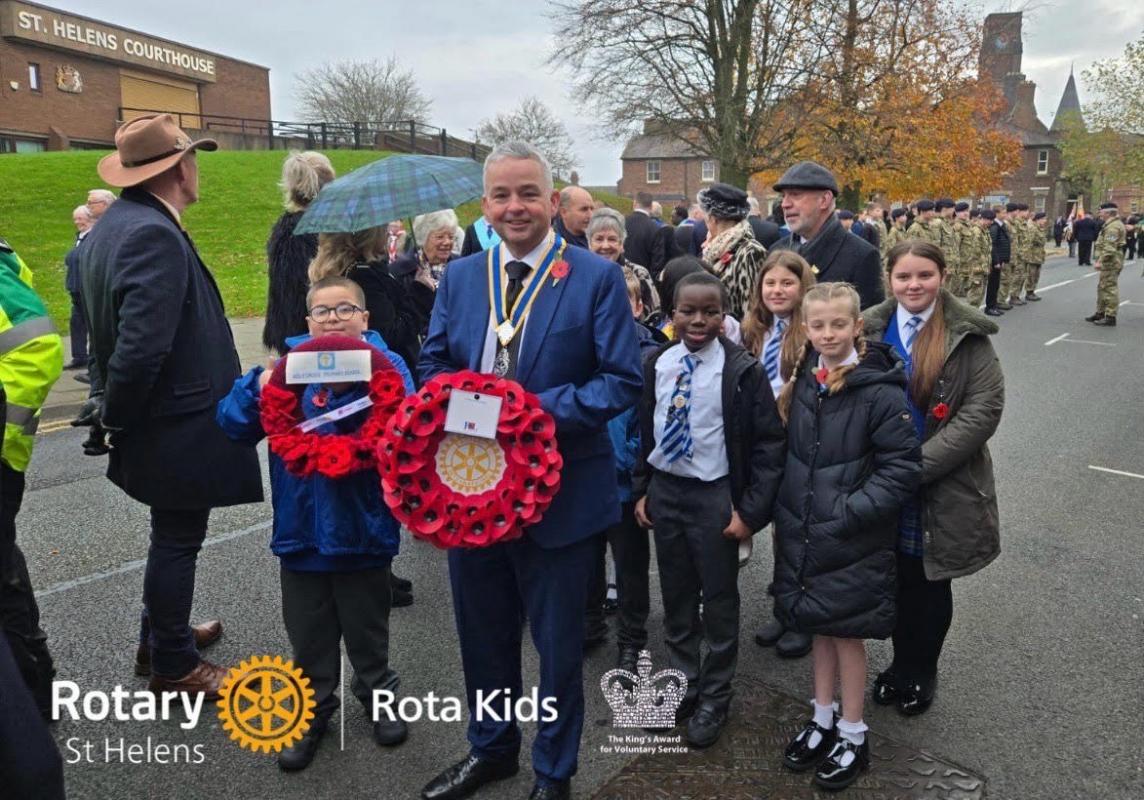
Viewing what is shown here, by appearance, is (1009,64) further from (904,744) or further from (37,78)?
(904,744)

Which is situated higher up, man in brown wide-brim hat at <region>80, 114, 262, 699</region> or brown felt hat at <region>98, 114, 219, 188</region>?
brown felt hat at <region>98, 114, 219, 188</region>

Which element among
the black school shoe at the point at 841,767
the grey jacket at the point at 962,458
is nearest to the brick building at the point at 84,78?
the grey jacket at the point at 962,458

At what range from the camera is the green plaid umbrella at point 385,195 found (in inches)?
142

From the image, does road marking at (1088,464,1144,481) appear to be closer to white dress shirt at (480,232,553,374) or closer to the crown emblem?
the crown emblem

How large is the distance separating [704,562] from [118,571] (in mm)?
3505

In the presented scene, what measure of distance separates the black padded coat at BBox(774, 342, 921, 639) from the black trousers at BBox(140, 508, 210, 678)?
2.44 metres

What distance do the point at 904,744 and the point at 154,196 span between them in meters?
3.74

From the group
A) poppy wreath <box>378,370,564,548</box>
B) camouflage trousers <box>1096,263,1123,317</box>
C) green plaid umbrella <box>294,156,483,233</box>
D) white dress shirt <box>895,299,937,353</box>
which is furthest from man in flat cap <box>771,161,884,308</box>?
camouflage trousers <box>1096,263,1123,317</box>

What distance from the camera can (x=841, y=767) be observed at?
2.85 m

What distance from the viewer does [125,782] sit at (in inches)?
115

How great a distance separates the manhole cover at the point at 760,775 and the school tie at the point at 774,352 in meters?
1.59

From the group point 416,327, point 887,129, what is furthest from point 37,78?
point 416,327

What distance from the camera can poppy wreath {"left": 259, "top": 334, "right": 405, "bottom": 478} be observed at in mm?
2846

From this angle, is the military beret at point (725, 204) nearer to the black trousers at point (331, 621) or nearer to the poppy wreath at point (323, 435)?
the poppy wreath at point (323, 435)
